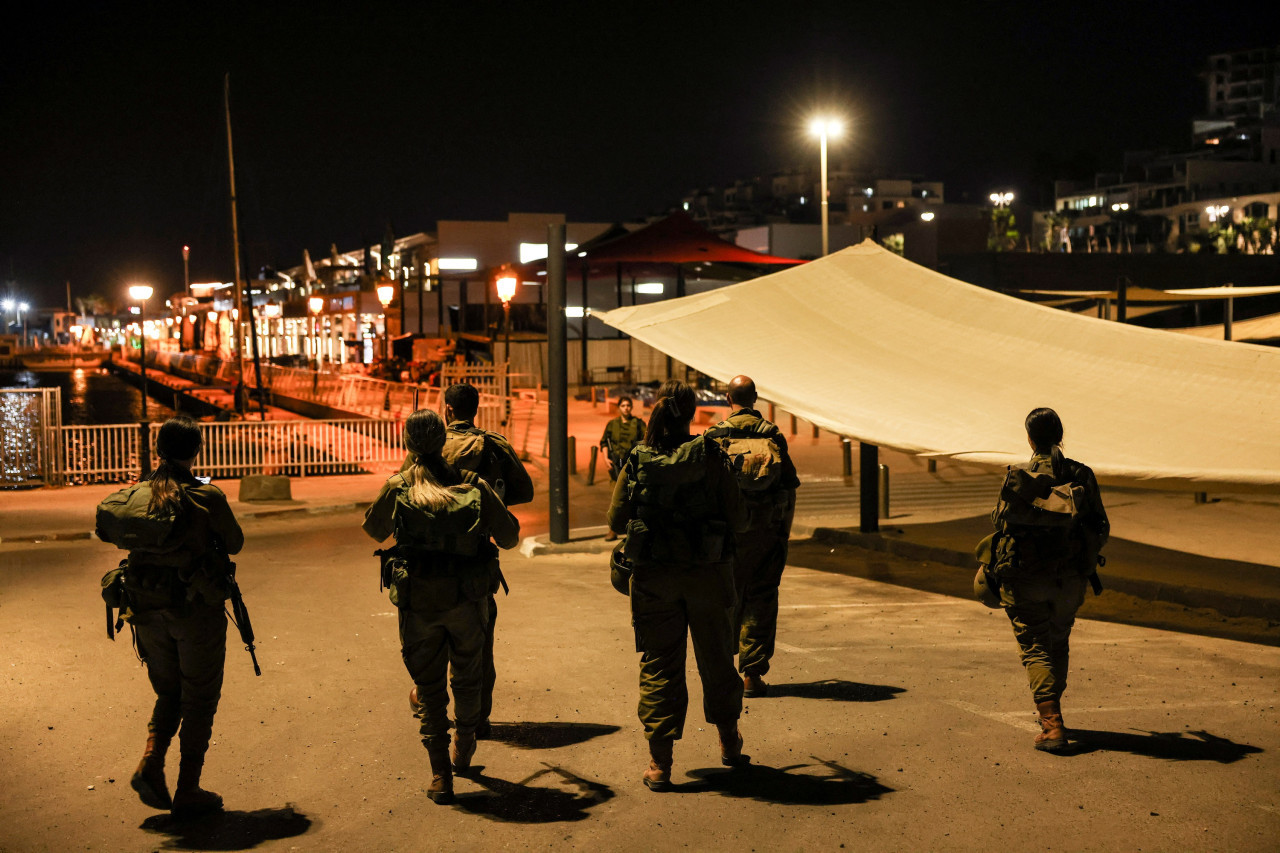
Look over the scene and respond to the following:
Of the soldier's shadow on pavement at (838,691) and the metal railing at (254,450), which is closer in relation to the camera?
the soldier's shadow on pavement at (838,691)

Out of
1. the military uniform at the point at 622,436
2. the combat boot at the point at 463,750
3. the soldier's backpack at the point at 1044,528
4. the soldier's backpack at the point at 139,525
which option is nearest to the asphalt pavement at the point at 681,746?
the combat boot at the point at 463,750

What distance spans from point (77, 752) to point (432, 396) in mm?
19008

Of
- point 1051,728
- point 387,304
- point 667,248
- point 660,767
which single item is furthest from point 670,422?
point 387,304

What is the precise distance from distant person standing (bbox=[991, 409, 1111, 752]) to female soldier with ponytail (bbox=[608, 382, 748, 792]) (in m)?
1.43

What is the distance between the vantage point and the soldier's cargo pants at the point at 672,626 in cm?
497

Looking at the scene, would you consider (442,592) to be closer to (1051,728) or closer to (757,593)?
(757,593)

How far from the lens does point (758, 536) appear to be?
641cm

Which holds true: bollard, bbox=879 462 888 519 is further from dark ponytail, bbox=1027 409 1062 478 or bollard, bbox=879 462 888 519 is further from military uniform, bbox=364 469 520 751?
military uniform, bbox=364 469 520 751

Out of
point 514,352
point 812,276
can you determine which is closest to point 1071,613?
point 812,276

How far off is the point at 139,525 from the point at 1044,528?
13.5ft

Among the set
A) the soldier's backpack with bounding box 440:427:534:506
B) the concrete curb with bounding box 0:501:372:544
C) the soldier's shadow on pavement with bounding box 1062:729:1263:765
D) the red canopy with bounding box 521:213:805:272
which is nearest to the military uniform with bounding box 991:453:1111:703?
the soldier's shadow on pavement with bounding box 1062:729:1263:765

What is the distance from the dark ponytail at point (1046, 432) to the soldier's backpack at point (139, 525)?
396cm

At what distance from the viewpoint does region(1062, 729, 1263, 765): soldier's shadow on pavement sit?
547 cm

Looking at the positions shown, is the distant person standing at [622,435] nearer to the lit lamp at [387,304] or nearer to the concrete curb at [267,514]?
the concrete curb at [267,514]
